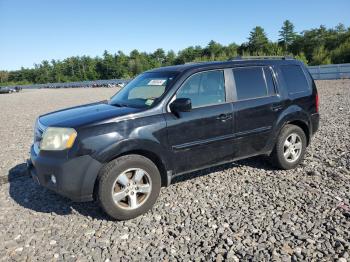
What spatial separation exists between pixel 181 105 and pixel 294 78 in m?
2.54

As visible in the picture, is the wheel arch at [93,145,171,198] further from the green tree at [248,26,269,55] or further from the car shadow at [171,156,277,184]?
the green tree at [248,26,269,55]

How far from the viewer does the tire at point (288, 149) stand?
562 cm

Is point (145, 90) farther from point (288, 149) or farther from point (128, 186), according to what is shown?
point (288, 149)

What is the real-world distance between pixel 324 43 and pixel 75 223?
8089 centimetres

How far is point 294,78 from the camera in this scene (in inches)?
231

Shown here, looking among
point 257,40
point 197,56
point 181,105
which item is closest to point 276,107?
point 181,105

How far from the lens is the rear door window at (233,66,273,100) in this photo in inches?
203

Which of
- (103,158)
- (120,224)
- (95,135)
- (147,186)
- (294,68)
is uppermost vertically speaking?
(294,68)

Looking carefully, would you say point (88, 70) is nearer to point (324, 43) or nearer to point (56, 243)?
point (324, 43)

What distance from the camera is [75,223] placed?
4305mm

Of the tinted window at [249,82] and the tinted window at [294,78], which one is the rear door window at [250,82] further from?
the tinted window at [294,78]

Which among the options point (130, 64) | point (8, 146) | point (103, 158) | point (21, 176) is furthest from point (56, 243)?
point (130, 64)

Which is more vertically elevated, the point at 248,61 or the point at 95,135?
the point at 248,61

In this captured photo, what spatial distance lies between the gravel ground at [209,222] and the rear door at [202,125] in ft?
1.90
